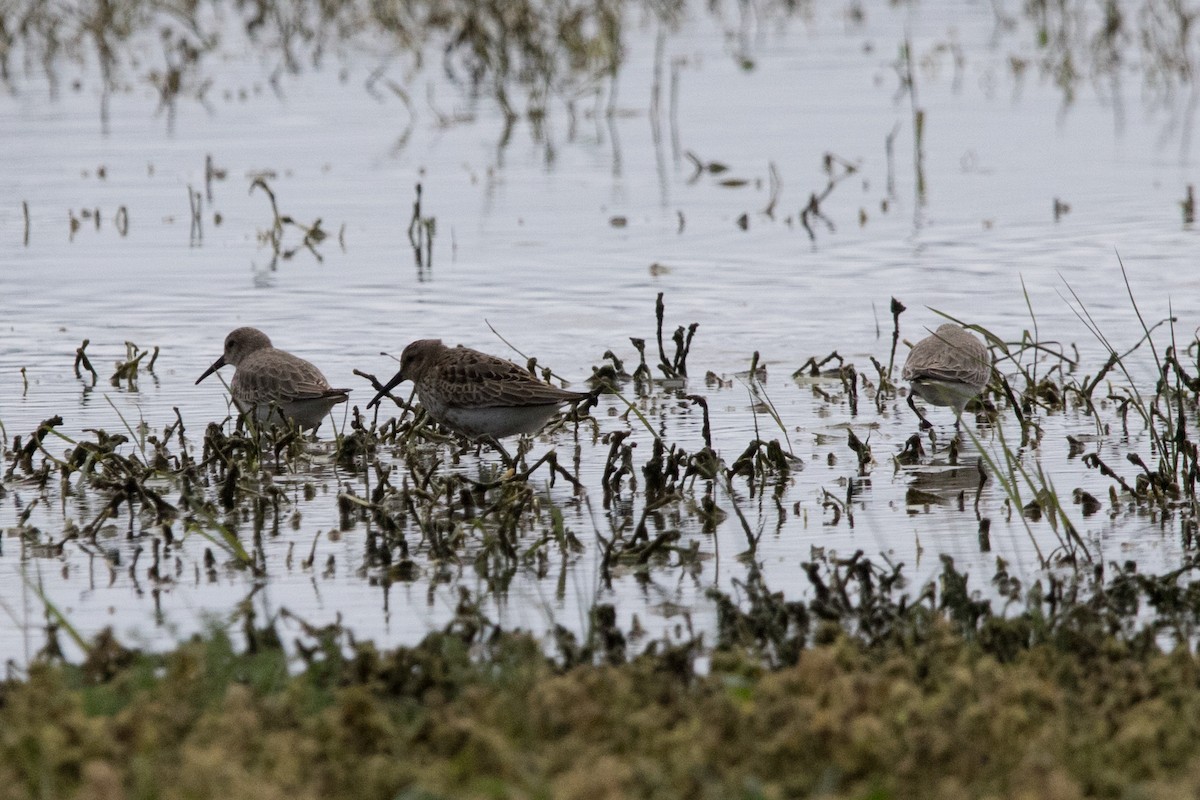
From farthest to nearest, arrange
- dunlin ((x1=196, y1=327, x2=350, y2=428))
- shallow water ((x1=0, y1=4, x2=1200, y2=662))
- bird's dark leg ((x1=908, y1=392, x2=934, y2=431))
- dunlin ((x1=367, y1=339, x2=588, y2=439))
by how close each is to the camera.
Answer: bird's dark leg ((x1=908, y1=392, x2=934, y2=431)), dunlin ((x1=196, y1=327, x2=350, y2=428)), dunlin ((x1=367, y1=339, x2=588, y2=439)), shallow water ((x1=0, y1=4, x2=1200, y2=662))

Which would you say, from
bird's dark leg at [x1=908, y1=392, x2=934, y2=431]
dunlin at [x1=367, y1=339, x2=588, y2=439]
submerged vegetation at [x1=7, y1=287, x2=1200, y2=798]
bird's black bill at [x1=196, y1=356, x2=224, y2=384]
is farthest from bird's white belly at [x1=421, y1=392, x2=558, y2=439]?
bird's dark leg at [x1=908, y1=392, x2=934, y2=431]

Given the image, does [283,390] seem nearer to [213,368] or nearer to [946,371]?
[213,368]

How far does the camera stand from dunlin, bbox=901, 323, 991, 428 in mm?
8609

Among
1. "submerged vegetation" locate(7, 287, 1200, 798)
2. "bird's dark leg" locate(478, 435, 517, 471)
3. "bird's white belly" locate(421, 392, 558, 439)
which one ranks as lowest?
"submerged vegetation" locate(7, 287, 1200, 798)

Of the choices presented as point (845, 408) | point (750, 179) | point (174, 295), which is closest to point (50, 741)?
point (845, 408)

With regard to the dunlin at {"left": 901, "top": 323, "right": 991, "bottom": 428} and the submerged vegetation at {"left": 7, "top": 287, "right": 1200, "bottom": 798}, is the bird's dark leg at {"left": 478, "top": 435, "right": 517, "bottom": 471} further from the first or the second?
the dunlin at {"left": 901, "top": 323, "right": 991, "bottom": 428}

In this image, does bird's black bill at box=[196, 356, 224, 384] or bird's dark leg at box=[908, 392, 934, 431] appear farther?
bird's black bill at box=[196, 356, 224, 384]

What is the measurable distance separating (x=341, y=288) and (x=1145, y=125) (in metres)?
9.44

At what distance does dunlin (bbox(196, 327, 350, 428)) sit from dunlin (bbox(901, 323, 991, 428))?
2.65m

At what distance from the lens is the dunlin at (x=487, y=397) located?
807cm

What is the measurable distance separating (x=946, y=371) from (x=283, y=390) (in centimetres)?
303

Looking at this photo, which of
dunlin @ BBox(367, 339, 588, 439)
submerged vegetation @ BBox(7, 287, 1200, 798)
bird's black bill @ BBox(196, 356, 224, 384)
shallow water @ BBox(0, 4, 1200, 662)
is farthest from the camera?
bird's black bill @ BBox(196, 356, 224, 384)

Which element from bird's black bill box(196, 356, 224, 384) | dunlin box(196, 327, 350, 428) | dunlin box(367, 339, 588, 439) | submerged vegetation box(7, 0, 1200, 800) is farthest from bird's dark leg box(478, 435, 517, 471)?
bird's black bill box(196, 356, 224, 384)

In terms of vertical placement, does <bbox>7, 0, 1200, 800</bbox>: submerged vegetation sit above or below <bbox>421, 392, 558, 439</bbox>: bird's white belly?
below
